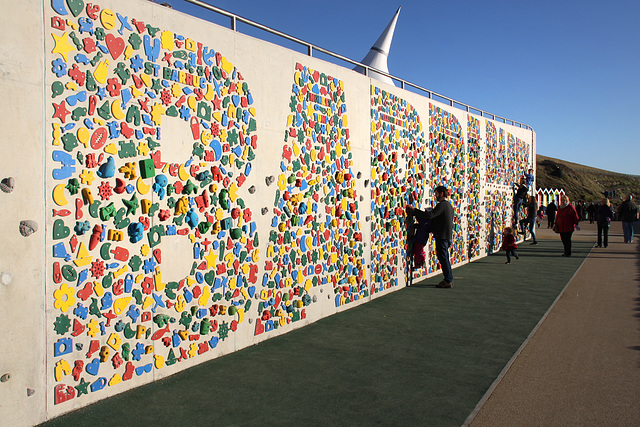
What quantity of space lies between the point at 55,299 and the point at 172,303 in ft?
3.55

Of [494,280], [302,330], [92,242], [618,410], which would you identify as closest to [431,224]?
[494,280]

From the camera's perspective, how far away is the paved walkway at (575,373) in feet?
12.0

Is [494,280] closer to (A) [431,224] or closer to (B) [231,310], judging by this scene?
(A) [431,224]

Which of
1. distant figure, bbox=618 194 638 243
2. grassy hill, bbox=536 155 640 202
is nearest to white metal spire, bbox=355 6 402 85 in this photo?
distant figure, bbox=618 194 638 243

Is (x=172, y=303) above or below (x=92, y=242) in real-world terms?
below

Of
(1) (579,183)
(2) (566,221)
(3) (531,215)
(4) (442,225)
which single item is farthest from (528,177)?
(1) (579,183)

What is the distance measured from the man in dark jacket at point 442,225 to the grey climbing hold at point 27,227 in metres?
6.43

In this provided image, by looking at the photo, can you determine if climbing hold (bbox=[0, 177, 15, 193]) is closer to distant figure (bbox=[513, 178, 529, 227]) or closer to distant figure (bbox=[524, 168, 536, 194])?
distant figure (bbox=[513, 178, 529, 227])

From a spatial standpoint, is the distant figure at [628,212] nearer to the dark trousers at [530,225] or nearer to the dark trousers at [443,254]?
the dark trousers at [530,225]

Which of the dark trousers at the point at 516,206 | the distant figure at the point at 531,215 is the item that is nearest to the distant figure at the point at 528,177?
the dark trousers at the point at 516,206

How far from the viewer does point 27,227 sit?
3.41m

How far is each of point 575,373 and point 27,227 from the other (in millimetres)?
4706

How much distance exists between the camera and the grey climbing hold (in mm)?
3390

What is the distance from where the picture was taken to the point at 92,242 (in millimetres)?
3838
